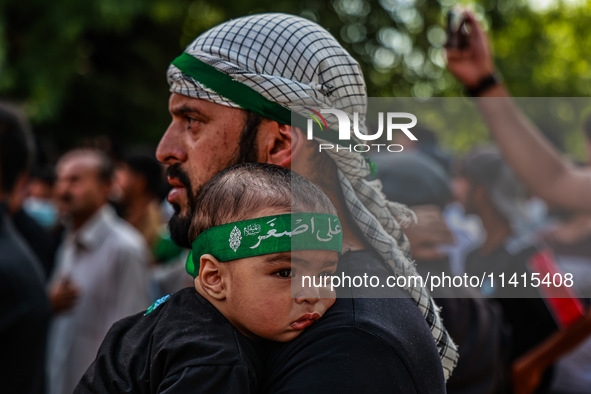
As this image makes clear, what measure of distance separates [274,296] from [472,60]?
1966 millimetres

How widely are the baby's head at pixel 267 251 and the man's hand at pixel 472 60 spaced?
68.0 inches

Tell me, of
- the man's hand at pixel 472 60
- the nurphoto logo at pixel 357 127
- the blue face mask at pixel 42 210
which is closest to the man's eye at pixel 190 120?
the nurphoto logo at pixel 357 127

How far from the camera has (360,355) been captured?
1476 mm

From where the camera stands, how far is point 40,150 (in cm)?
819

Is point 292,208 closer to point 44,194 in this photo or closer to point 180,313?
point 180,313

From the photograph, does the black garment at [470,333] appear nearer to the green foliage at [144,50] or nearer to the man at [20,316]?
the man at [20,316]

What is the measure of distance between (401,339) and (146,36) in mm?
13965

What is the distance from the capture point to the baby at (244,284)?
1509mm

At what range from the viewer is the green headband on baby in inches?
61.0

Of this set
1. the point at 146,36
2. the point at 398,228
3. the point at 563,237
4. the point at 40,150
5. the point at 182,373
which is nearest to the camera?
the point at 182,373

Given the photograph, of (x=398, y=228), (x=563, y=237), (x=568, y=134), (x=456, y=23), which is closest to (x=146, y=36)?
(x=568, y=134)

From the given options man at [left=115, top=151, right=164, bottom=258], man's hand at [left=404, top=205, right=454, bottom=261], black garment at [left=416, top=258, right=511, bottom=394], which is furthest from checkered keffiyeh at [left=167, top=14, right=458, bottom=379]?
man at [left=115, top=151, right=164, bottom=258]

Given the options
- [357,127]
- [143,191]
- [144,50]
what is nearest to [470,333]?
[357,127]

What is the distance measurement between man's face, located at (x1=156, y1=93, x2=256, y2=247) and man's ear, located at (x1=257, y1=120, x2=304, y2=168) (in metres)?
0.04
